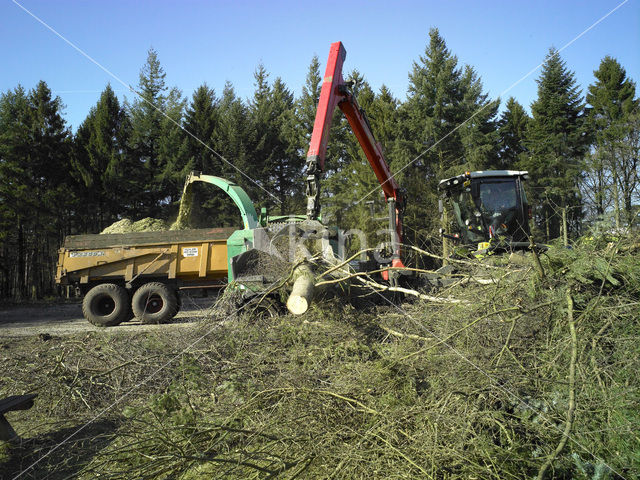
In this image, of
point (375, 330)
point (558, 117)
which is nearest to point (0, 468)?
point (375, 330)

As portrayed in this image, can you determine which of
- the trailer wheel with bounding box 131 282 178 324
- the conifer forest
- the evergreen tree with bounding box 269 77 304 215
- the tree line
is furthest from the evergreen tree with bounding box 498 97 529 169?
the trailer wheel with bounding box 131 282 178 324

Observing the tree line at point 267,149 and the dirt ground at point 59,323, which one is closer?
the dirt ground at point 59,323

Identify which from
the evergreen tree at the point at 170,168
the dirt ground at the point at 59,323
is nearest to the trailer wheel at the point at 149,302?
the dirt ground at the point at 59,323

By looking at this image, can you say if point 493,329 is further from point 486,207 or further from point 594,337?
point 486,207

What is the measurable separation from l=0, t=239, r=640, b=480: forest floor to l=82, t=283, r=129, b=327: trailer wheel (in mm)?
5381

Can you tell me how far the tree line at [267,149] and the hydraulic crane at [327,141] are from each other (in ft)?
31.2

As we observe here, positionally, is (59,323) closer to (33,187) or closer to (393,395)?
(393,395)

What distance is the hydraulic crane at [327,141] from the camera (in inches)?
249

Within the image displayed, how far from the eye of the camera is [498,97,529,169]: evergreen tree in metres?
27.8

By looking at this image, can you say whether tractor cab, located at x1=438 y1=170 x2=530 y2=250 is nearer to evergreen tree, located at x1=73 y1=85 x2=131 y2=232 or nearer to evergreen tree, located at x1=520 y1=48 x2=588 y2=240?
evergreen tree, located at x1=520 y1=48 x2=588 y2=240

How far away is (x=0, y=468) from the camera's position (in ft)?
10.0

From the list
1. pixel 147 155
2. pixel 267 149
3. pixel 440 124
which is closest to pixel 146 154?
pixel 147 155

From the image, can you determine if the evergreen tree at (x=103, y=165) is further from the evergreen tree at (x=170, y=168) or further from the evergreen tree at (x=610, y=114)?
the evergreen tree at (x=610, y=114)

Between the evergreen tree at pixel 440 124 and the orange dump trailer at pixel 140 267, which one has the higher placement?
the evergreen tree at pixel 440 124
